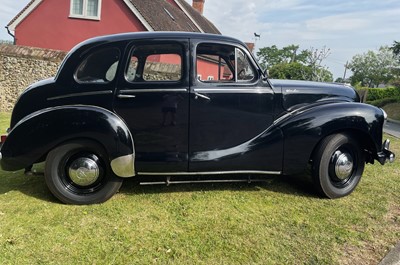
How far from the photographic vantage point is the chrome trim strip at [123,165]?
3461 millimetres

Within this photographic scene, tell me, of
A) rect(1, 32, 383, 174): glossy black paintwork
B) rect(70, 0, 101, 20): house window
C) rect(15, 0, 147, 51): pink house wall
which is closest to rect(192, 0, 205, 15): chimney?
rect(70, 0, 101, 20): house window

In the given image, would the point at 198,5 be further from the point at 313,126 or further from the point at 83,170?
the point at 83,170

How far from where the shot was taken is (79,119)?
335cm

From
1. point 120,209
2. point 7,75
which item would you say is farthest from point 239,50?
point 7,75

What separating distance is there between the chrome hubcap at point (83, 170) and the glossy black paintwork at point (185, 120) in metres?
0.28

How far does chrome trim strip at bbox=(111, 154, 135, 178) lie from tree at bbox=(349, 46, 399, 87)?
6846 cm

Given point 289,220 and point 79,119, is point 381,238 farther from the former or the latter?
point 79,119

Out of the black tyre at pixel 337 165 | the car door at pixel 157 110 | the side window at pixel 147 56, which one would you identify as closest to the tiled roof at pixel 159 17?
the side window at pixel 147 56

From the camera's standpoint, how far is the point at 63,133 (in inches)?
132

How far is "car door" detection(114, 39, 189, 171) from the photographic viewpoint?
3.48m

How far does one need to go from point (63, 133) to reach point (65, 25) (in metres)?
14.9

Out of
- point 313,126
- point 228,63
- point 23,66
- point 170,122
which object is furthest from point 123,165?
point 23,66

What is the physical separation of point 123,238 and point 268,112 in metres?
2.19

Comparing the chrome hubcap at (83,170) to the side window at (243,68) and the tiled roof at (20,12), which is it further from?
the tiled roof at (20,12)
